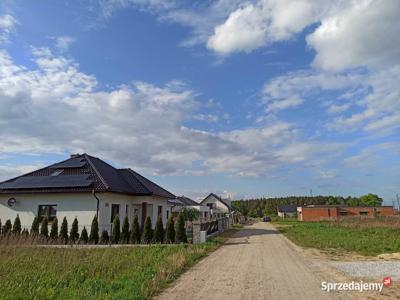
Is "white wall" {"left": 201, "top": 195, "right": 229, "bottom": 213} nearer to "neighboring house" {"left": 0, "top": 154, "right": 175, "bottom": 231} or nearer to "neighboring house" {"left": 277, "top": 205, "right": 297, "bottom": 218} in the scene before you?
"neighboring house" {"left": 277, "top": 205, "right": 297, "bottom": 218}

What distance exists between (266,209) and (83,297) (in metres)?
127

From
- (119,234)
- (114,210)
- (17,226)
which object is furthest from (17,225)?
(119,234)

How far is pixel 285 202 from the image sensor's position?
148500 millimetres

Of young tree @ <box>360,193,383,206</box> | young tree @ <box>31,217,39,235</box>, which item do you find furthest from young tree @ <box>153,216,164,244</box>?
young tree @ <box>360,193,383,206</box>

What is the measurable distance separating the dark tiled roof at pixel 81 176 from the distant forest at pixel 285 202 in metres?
91.3

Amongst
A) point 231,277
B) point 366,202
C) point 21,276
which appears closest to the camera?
point 21,276

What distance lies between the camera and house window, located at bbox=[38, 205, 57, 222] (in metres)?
23.0

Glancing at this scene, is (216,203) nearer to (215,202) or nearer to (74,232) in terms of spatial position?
(215,202)

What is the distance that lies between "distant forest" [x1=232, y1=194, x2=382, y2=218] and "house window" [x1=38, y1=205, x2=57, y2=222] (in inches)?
3780

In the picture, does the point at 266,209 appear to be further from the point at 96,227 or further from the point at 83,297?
the point at 83,297

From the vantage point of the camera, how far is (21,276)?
9.20m

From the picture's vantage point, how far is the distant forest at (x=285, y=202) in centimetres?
11812

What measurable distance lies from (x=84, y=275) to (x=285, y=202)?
14510 cm

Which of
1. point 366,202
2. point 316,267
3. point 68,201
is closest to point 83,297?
point 316,267
